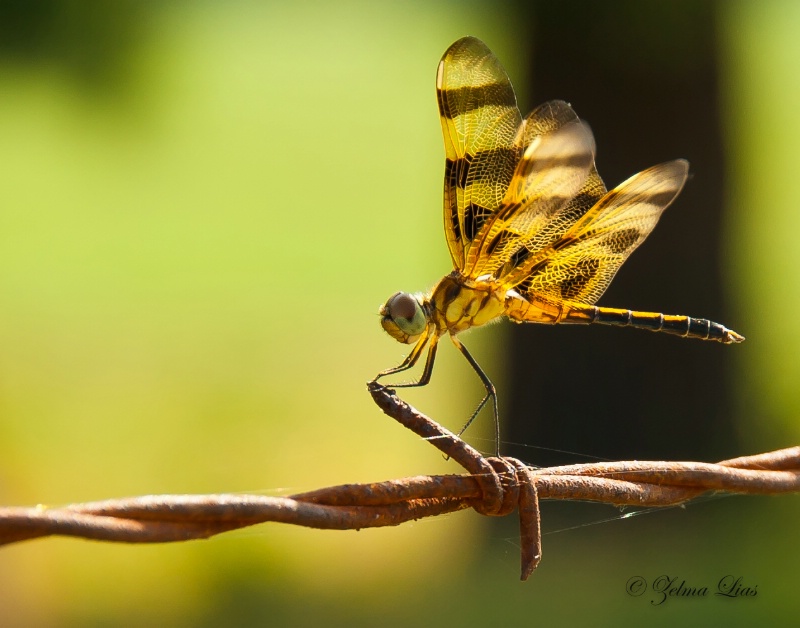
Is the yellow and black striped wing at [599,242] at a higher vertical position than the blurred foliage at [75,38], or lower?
lower

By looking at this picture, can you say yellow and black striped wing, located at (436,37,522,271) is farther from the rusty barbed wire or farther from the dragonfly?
the rusty barbed wire

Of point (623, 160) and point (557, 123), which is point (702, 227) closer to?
point (623, 160)

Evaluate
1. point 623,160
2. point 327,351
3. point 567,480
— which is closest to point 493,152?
point 567,480

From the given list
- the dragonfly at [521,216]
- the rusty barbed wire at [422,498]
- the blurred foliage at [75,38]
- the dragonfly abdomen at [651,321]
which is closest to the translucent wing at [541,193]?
the dragonfly at [521,216]

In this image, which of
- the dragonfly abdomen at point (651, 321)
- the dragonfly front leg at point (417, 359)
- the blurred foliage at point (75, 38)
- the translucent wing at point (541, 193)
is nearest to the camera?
the dragonfly front leg at point (417, 359)

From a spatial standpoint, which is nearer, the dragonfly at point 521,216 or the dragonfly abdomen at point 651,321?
the dragonfly at point 521,216

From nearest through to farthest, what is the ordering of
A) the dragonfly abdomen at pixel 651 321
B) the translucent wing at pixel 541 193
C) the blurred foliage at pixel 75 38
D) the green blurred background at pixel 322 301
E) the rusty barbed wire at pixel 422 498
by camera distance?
1. the rusty barbed wire at pixel 422 498
2. the translucent wing at pixel 541 193
3. the dragonfly abdomen at pixel 651 321
4. the green blurred background at pixel 322 301
5. the blurred foliage at pixel 75 38

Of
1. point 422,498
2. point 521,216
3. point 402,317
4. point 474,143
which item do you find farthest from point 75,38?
point 422,498

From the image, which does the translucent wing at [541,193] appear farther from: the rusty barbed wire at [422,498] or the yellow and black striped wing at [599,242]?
the rusty barbed wire at [422,498]
